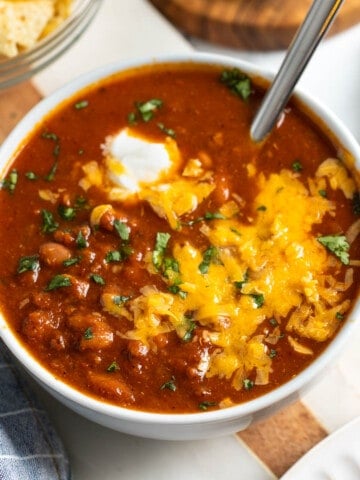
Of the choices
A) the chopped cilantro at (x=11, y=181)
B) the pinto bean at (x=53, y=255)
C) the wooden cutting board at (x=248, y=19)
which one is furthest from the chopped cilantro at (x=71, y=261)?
the wooden cutting board at (x=248, y=19)

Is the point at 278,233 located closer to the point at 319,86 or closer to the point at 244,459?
the point at 244,459

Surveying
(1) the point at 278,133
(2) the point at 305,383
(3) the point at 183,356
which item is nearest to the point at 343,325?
(2) the point at 305,383

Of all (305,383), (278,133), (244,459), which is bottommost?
(244,459)

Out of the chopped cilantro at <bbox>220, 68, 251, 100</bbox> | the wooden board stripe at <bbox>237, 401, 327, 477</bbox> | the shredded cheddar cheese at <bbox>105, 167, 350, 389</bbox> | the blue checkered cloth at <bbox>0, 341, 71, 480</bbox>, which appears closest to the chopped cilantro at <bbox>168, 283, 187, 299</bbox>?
the shredded cheddar cheese at <bbox>105, 167, 350, 389</bbox>

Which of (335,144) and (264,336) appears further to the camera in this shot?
(335,144)

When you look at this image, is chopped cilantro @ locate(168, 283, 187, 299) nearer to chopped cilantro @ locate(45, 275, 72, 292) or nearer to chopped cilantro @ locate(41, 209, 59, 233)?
chopped cilantro @ locate(45, 275, 72, 292)

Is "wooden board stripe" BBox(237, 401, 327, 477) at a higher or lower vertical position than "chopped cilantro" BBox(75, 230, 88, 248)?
lower

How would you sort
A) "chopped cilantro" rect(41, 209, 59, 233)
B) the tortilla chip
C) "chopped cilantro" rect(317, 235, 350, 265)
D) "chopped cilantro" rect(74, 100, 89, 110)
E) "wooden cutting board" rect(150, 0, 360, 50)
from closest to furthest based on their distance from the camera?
"chopped cilantro" rect(317, 235, 350, 265) → "chopped cilantro" rect(41, 209, 59, 233) → "chopped cilantro" rect(74, 100, 89, 110) → the tortilla chip → "wooden cutting board" rect(150, 0, 360, 50)

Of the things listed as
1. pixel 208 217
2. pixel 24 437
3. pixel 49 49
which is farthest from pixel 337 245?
pixel 49 49
